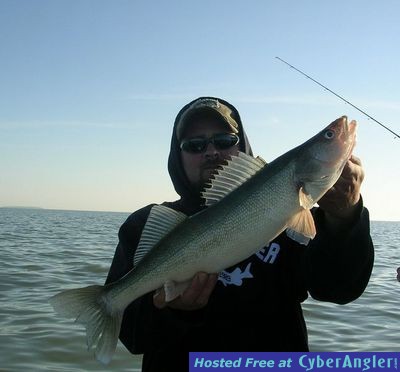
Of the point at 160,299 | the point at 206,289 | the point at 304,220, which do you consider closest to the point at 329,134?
the point at 304,220

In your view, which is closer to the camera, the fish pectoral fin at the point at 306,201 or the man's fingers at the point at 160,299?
the fish pectoral fin at the point at 306,201

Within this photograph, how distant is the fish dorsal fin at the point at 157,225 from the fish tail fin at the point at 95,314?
42 centimetres

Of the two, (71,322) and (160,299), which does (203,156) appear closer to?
(160,299)

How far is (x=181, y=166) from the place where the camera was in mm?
5238

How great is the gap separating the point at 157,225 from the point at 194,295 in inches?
23.7

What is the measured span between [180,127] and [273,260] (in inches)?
67.8

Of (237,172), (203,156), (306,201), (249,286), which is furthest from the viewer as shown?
(203,156)

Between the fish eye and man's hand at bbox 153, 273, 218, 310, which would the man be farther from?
the fish eye

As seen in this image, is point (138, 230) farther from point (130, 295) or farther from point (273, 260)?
point (273, 260)

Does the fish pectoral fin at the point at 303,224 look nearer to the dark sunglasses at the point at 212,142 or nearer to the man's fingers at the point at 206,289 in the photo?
the man's fingers at the point at 206,289

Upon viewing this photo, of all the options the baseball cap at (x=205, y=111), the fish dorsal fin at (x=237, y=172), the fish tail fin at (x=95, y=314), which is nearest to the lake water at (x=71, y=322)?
the fish tail fin at (x=95, y=314)

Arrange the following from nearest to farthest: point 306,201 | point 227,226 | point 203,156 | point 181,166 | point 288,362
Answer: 1. point 306,201
2. point 227,226
3. point 288,362
4. point 203,156
5. point 181,166

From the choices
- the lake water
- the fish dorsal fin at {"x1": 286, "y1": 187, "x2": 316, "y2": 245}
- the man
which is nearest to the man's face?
the man

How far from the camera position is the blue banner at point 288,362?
3650 millimetres
